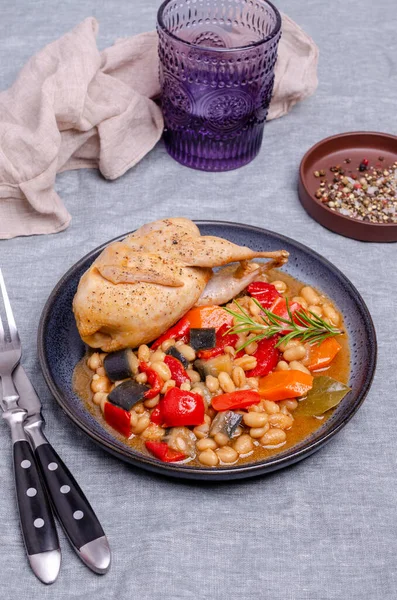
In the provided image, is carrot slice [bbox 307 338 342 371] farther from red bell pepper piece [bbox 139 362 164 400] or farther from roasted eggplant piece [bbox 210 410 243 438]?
red bell pepper piece [bbox 139 362 164 400]

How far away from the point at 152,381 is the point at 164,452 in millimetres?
282

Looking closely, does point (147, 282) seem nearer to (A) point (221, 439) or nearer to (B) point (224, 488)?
(A) point (221, 439)

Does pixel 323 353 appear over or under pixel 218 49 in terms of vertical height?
under

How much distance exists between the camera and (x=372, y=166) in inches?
153

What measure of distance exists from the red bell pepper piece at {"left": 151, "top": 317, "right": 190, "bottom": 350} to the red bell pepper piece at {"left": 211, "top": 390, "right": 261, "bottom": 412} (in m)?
0.33

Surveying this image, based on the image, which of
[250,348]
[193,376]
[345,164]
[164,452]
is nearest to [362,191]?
[345,164]

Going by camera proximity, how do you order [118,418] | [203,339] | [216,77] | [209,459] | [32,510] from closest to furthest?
[32,510], [209,459], [118,418], [203,339], [216,77]

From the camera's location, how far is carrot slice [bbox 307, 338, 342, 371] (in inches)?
109

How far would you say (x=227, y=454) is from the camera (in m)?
2.44

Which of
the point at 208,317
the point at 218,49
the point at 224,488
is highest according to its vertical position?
the point at 218,49

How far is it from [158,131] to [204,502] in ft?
7.17

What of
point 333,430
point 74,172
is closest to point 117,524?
point 333,430

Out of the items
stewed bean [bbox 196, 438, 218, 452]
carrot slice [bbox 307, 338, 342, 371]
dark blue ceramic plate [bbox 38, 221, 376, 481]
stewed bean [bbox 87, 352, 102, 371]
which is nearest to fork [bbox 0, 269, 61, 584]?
dark blue ceramic plate [bbox 38, 221, 376, 481]

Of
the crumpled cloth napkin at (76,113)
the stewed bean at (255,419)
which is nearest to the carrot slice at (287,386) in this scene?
the stewed bean at (255,419)
